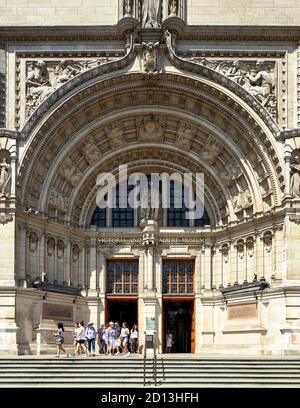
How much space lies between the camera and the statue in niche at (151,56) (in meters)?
29.8

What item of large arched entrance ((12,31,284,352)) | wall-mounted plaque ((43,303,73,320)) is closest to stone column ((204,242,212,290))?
large arched entrance ((12,31,284,352))

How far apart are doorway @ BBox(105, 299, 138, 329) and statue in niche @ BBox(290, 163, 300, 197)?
7929mm

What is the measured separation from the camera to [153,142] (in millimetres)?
32125

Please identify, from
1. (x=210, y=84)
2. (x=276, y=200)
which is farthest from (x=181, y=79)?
(x=276, y=200)

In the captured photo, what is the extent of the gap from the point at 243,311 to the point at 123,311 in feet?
16.8

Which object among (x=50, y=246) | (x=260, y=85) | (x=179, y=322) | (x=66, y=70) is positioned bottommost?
(x=179, y=322)

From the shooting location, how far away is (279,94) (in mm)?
29828

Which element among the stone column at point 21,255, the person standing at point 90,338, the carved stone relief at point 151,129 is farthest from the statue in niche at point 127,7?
the person standing at point 90,338

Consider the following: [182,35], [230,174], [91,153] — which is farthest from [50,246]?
[182,35]

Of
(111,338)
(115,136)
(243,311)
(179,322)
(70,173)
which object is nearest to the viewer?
(111,338)

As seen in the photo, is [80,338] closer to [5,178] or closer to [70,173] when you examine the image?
[5,178]

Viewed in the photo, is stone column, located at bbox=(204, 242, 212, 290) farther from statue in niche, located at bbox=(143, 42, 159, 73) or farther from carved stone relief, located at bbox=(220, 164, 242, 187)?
statue in niche, located at bbox=(143, 42, 159, 73)
